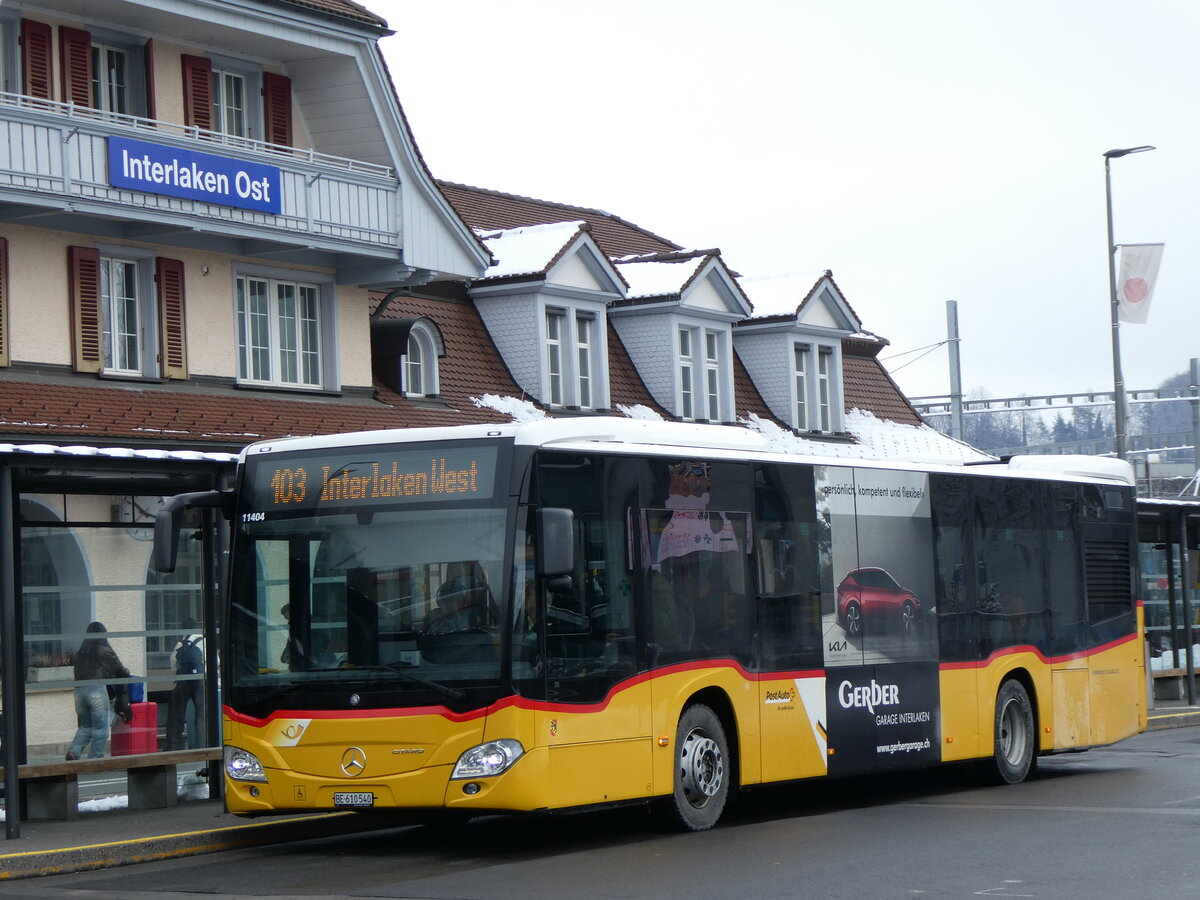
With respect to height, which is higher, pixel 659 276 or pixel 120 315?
pixel 659 276

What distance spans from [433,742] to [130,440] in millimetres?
10127

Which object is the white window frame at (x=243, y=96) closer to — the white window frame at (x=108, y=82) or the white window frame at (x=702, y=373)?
the white window frame at (x=108, y=82)

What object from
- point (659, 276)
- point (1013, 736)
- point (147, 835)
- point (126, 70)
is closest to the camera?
point (147, 835)

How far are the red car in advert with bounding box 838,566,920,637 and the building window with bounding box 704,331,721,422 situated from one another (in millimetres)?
18579

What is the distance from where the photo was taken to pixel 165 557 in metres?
13.0

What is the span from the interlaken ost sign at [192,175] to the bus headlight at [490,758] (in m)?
12.1

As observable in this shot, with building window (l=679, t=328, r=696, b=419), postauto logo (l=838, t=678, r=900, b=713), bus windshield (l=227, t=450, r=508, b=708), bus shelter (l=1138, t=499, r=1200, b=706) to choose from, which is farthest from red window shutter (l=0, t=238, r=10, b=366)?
building window (l=679, t=328, r=696, b=419)

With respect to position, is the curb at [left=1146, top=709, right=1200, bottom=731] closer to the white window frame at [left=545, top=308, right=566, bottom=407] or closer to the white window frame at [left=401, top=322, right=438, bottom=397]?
the white window frame at [left=545, top=308, right=566, bottom=407]

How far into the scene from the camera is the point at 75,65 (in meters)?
23.2

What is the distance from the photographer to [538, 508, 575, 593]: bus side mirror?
12.6 metres

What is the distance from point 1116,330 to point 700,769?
24565 millimetres

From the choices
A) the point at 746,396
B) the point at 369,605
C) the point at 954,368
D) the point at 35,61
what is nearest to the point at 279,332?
the point at 35,61

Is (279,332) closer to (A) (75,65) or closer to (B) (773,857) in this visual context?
(A) (75,65)

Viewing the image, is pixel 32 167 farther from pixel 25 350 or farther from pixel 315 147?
pixel 315 147
